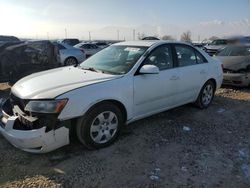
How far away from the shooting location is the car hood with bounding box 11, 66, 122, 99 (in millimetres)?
4133

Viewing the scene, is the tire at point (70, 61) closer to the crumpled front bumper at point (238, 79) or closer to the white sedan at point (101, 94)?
the crumpled front bumper at point (238, 79)

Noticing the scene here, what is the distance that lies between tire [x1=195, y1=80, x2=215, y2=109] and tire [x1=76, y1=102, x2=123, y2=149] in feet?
8.19

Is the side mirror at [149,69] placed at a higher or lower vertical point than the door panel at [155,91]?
higher

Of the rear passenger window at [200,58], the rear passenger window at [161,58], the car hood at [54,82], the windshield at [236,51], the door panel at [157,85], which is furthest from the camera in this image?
the windshield at [236,51]

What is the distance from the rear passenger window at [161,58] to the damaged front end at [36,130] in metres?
1.92

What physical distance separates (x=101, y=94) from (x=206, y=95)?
3.22 metres

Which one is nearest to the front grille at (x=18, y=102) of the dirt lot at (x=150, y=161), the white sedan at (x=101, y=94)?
the white sedan at (x=101, y=94)

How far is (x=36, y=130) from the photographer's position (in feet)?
12.7

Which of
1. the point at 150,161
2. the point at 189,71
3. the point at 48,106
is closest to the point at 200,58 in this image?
the point at 189,71

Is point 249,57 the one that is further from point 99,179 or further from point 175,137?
point 99,179

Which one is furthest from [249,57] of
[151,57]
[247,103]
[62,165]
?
[62,165]

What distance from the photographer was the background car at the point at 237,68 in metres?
8.84

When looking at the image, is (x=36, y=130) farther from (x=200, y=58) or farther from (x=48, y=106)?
(x=200, y=58)

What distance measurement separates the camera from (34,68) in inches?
343
